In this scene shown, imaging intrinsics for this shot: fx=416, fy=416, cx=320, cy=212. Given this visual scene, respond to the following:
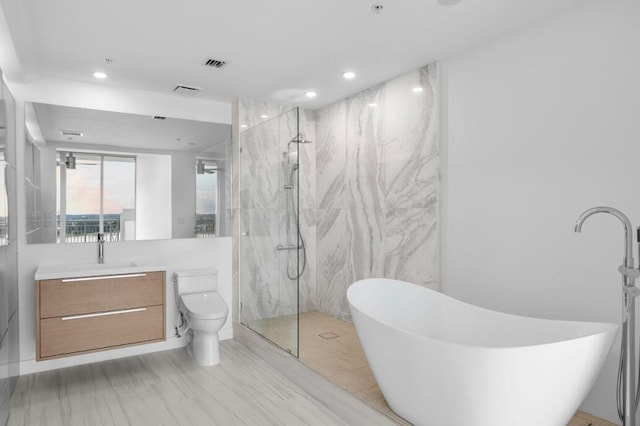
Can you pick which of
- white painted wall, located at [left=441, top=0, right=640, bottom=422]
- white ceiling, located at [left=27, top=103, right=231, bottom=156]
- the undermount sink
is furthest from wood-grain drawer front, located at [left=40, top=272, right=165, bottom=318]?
white painted wall, located at [left=441, top=0, right=640, bottom=422]

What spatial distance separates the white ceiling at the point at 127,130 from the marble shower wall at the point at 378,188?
1317 millimetres

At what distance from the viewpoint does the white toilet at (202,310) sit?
11.9ft

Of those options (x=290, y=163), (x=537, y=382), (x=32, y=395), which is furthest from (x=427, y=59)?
(x=32, y=395)

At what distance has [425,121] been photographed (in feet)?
11.6

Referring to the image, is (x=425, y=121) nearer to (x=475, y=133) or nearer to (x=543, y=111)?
(x=475, y=133)

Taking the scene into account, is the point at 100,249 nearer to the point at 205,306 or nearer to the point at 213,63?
the point at 205,306

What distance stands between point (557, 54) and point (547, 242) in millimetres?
1191

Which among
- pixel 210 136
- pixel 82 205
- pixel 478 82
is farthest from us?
pixel 210 136

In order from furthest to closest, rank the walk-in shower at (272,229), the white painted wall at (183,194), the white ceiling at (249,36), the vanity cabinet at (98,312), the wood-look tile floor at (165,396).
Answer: the white painted wall at (183,194) < the walk-in shower at (272,229) < the vanity cabinet at (98,312) < the wood-look tile floor at (165,396) < the white ceiling at (249,36)

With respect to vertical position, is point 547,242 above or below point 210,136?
below

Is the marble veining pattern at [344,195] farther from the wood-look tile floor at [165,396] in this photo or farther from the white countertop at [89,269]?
the white countertop at [89,269]

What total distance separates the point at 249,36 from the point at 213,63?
63 cm

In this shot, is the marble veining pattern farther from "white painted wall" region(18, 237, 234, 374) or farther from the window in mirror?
the window in mirror

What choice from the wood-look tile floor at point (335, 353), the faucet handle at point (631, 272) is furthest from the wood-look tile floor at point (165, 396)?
the faucet handle at point (631, 272)
